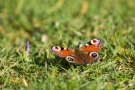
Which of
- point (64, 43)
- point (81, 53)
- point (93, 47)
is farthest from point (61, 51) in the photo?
point (64, 43)

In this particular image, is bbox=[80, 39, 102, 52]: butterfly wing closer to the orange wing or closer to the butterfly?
the butterfly

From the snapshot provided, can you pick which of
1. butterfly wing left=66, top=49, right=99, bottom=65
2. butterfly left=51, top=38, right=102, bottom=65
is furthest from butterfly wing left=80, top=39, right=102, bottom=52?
butterfly wing left=66, top=49, right=99, bottom=65

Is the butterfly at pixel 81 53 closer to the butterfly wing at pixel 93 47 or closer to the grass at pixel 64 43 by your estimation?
the butterfly wing at pixel 93 47

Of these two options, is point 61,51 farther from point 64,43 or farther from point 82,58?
point 64,43

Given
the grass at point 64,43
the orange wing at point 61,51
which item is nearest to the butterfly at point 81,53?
the orange wing at point 61,51

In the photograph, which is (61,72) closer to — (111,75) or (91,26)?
(111,75)

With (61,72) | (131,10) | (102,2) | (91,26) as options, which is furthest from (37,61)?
(102,2)
